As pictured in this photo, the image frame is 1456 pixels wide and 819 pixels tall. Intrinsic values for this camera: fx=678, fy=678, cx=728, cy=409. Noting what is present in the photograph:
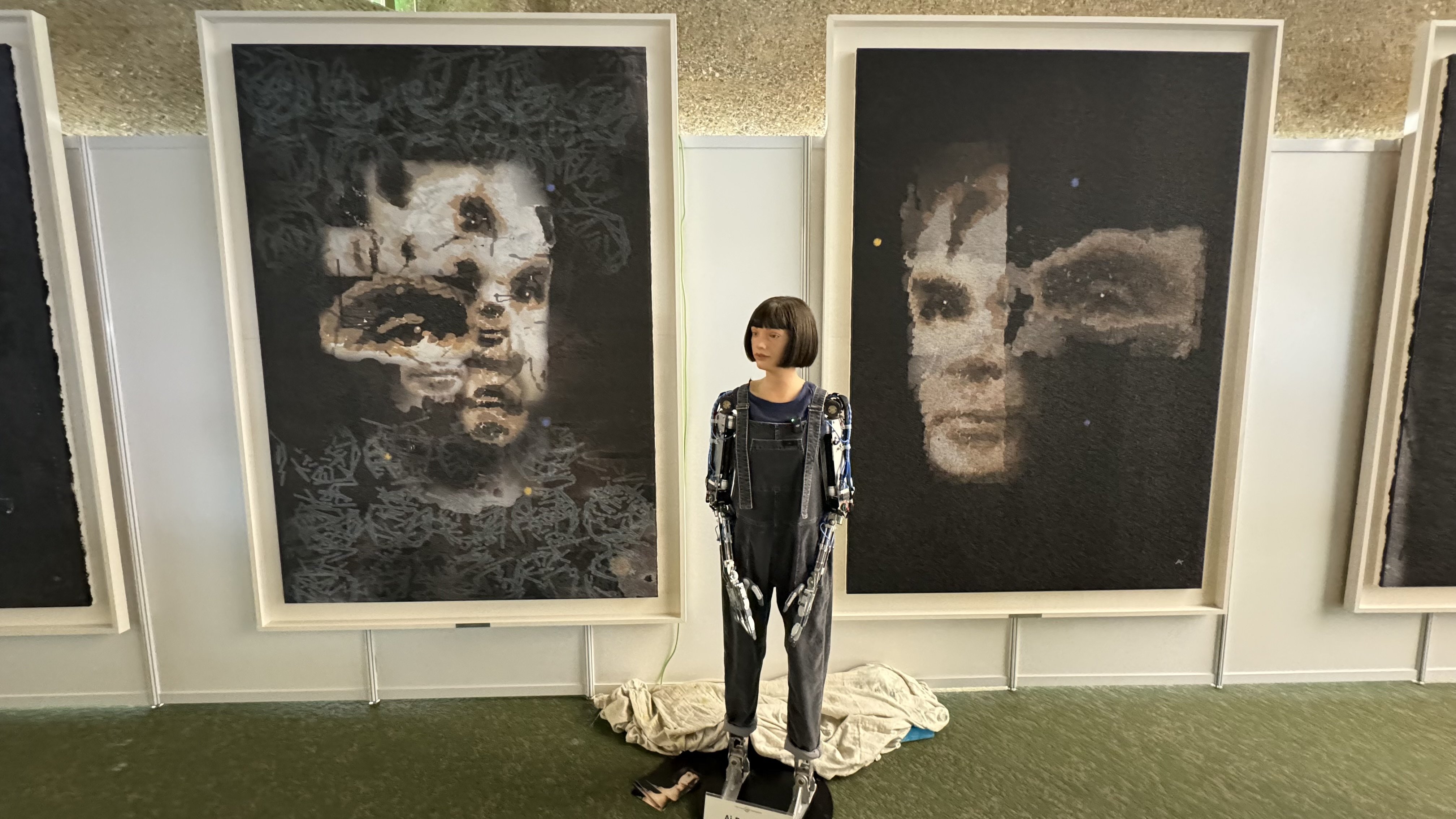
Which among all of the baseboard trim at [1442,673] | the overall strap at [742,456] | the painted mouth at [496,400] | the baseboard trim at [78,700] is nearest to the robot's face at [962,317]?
the overall strap at [742,456]

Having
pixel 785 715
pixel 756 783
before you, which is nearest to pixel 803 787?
pixel 756 783

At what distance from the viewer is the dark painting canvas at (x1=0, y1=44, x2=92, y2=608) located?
90.1 inches

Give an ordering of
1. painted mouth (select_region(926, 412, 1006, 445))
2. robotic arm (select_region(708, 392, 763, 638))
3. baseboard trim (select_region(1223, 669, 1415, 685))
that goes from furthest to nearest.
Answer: baseboard trim (select_region(1223, 669, 1415, 685)), painted mouth (select_region(926, 412, 1006, 445)), robotic arm (select_region(708, 392, 763, 638))

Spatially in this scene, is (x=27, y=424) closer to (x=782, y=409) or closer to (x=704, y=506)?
(x=704, y=506)

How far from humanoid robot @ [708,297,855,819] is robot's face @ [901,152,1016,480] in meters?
0.72

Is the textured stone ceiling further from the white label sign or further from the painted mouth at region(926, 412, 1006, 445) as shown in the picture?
the white label sign

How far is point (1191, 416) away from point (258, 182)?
11.2ft

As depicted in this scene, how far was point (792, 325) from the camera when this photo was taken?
1779 millimetres

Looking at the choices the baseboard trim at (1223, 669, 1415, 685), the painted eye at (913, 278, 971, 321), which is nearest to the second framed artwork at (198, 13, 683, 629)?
the painted eye at (913, 278, 971, 321)

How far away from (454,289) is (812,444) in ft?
4.58

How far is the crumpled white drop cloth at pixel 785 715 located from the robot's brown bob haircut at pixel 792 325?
1159mm

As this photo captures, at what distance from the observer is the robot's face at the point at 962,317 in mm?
2361

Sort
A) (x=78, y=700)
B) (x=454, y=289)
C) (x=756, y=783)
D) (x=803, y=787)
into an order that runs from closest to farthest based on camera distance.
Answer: (x=803, y=787)
(x=756, y=783)
(x=454, y=289)
(x=78, y=700)

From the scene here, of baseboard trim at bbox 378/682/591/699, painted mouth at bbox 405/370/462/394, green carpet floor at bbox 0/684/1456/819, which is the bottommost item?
green carpet floor at bbox 0/684/1456/819
